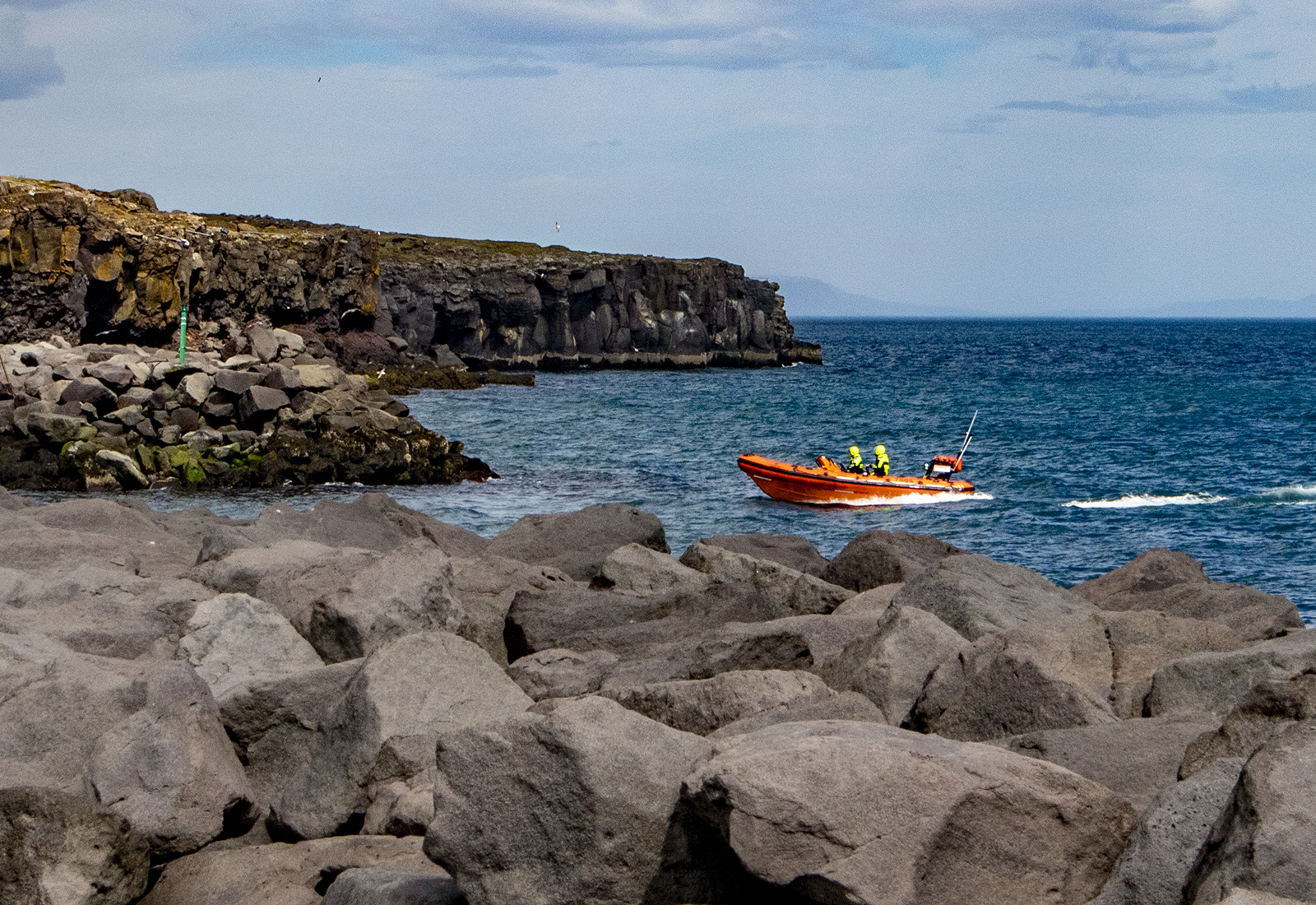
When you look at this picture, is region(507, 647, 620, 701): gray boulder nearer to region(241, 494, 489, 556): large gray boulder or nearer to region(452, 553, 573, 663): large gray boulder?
region(452, 553, 573, 663): large gray boulder

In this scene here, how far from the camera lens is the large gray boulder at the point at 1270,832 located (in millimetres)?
3732

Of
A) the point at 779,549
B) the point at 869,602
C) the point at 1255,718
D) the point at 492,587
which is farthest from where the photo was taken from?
the point at 779,549

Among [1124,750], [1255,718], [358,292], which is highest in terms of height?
[358,292]

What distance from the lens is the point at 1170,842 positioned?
4270mm

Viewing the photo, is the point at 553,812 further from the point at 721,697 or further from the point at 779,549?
the point at 779,549

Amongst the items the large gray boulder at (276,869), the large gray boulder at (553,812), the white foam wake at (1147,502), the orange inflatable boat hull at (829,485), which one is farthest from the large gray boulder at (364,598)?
the white foam wake at (1147,502)

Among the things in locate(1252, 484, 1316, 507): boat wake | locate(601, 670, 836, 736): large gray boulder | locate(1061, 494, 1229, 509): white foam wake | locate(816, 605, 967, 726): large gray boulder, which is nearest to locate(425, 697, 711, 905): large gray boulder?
locate(601, 670, 836, 736): large gray boulder

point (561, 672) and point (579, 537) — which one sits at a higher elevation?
point (561, 672)

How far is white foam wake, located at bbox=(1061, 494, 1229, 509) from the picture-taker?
28203 millimetres

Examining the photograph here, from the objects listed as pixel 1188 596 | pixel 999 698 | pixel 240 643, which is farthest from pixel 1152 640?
pixel 240 643

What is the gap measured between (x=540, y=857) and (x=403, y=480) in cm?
2469

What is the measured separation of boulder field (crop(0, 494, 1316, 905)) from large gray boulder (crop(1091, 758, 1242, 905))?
0.01 m

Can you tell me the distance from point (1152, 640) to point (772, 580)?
3743 millimetres

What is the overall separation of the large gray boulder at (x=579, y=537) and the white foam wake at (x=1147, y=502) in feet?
54.5
